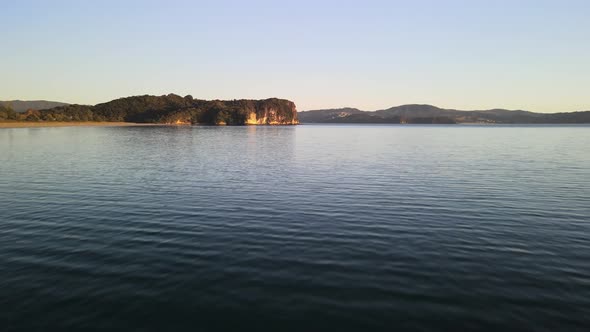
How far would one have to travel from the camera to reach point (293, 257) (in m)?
14.3

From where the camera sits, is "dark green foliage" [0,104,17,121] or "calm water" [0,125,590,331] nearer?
"calm water" [0,125,590,331]

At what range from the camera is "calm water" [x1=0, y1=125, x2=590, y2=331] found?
989 centimetres

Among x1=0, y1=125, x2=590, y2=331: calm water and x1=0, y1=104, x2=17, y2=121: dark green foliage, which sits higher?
x1=0, y1=104, x2=17, y2=121: dark green foliage

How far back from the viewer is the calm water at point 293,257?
989 centimetres

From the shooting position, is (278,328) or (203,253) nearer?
(278,328)

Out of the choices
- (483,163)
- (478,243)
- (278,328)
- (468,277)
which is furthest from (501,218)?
(483,163)

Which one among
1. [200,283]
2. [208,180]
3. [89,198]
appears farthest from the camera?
[208,180]

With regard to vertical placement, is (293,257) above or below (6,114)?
below

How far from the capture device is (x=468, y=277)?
40.9 ft

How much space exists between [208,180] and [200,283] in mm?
22570

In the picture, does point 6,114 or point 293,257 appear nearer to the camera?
point 293,257

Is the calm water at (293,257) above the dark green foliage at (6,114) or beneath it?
beneath

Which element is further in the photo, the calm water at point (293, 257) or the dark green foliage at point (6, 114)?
the dark green foliage at point (6, 114)

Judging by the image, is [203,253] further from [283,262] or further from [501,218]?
[501,218]
